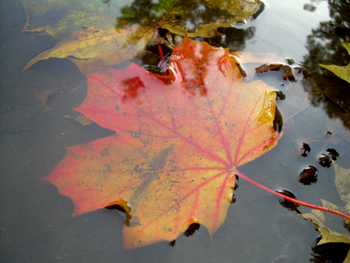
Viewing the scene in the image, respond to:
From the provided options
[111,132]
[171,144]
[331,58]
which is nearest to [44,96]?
[111,132]

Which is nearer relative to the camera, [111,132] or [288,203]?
[288,203]

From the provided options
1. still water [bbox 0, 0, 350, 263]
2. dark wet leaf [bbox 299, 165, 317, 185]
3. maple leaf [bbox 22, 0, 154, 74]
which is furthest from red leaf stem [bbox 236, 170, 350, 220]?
maple leaf [bbox 22, 0, 154, 74]

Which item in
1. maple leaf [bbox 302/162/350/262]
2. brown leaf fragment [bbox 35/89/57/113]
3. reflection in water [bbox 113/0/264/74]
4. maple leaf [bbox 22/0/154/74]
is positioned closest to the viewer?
maple leaf [bbox 302/162/350/262]

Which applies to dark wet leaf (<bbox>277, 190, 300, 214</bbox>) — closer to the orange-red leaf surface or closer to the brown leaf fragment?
the orange-red leaf surface

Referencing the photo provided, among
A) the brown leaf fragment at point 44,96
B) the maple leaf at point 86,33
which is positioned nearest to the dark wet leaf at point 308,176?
the maple leaf at point 86,33

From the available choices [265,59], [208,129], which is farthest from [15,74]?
[265,59]

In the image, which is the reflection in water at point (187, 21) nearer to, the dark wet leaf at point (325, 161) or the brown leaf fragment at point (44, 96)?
the brown leaf fragment at point (44, 96)

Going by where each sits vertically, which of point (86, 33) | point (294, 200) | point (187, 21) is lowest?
point (294, 200)

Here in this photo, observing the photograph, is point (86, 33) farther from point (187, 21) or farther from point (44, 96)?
point (187, 21)
